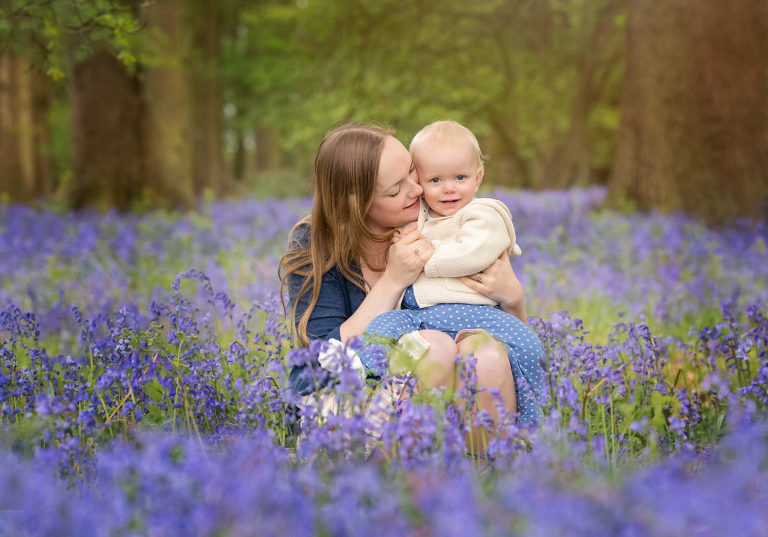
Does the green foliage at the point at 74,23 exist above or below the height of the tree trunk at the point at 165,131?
above

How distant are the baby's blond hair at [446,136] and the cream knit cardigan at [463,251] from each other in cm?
26

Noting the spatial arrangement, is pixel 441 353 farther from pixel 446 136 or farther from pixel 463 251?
pixel 446 136

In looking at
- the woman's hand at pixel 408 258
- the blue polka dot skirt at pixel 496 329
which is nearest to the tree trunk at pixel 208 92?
the woman's hand at pixel 408 258

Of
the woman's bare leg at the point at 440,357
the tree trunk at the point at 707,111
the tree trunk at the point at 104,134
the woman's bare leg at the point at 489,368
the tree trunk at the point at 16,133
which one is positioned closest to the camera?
the woman's bare leg at the point at 440,357

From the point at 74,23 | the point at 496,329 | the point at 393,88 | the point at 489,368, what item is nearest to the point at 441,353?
the point at 489,368

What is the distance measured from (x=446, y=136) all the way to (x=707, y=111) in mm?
6856

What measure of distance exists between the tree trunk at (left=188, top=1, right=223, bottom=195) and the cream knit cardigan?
54.8 ft

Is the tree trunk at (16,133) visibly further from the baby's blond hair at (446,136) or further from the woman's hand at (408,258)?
the woman's hand at (408,258)

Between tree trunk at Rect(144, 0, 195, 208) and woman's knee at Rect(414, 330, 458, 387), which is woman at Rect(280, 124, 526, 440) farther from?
tree trunk at Rect(144, 0, 195, 208)

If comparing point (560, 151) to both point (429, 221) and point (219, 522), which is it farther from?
point (219, 522)

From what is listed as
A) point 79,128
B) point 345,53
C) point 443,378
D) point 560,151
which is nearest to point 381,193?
Answer: point 443,378

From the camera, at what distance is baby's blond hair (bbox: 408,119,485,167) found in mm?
3338

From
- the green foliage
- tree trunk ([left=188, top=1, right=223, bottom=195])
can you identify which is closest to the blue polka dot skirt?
the green foliage

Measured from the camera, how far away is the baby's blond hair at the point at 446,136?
3338 mm
